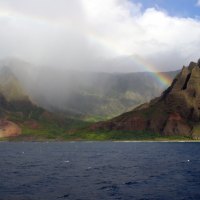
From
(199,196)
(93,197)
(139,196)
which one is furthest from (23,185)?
(199,196)

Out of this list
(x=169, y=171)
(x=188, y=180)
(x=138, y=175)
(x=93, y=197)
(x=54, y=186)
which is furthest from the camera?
(x=169, y=171)

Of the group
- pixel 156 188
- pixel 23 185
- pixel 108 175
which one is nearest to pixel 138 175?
pixel 108 175

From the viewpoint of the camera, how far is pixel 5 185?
124000 millimetres

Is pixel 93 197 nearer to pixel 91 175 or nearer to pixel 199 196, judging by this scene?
pixel 199 196

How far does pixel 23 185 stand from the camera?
123125 mm

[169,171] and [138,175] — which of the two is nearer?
[138,175]

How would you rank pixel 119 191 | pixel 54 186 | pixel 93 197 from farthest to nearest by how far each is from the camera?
pixel 54 186 < pixel 119 191 < pixel 93 197

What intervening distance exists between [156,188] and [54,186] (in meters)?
28.5

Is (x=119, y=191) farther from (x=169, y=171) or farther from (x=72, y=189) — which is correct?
(x=169, y=171)

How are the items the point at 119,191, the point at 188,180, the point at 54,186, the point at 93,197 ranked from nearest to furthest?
1. the point at 93,197
2. the point at 119,191
3. the point at 54,186
4. the point at 188,180

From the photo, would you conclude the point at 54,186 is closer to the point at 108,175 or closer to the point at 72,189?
the point at 72,189

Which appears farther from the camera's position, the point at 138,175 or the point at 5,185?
the point at 138,175

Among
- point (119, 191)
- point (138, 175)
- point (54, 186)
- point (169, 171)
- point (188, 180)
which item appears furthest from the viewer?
point (169, 171)

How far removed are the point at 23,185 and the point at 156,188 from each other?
3813 cm
